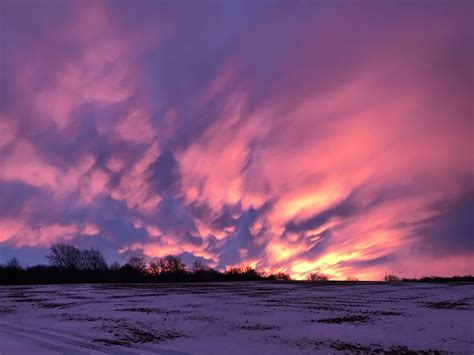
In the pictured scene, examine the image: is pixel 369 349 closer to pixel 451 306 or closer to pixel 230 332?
pixel 230 332

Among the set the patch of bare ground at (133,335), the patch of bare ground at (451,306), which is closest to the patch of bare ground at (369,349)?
the patch of bare ground at (133,335)

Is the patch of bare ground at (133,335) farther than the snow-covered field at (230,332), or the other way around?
the patch of bare ground at (133,335)

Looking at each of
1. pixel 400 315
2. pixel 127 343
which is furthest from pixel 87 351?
pixel 400 315

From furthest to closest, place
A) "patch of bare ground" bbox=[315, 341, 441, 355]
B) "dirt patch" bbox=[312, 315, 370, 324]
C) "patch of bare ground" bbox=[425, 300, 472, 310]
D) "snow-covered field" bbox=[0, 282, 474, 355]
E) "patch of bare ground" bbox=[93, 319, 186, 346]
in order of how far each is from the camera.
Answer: "patch of bare ground" bbox=[425, 300, 472, 310] < "dirt patch" bbox=[312, 315, 370, 324] < "patch of bare ground" bbox=[93, 319, 186, 346] < "snow-covered field" bbox=[0, 282, 474, 355] < "patch of bare ground" bbox=[315, 341, 441, 355]

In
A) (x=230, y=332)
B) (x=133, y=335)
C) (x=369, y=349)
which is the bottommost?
(x=369, y=349)

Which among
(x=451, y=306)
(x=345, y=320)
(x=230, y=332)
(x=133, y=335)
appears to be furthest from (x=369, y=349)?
(x=451, y=306)

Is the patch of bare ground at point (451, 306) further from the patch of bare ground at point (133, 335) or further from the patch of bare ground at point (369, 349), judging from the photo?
the patch of bare ground at point (133, 335)

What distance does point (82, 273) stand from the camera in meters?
139

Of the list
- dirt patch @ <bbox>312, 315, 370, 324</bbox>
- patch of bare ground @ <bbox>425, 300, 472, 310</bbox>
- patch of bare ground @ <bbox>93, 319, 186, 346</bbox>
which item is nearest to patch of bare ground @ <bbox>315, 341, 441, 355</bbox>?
patch of bare ground @ <bbox>93, 319, 186, 346</bbox>

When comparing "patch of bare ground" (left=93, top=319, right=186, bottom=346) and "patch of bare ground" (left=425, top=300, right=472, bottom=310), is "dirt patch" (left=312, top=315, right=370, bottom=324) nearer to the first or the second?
"patch of bare ground" (left=93, top=319, right=186, bottom=346)

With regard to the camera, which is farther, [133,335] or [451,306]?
[451,306]

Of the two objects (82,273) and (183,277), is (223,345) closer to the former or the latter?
(82,273)

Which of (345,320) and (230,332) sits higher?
(230,332)

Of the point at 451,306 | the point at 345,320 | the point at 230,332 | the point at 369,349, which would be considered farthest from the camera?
the point at 451,306
